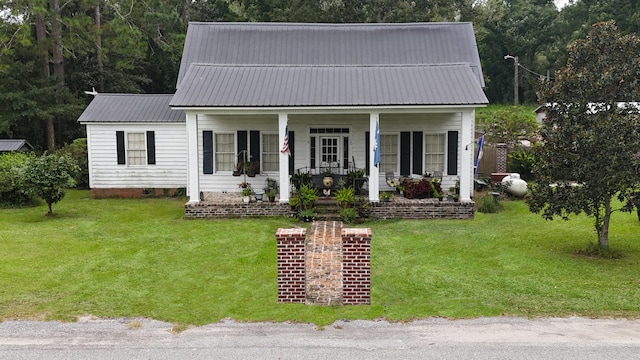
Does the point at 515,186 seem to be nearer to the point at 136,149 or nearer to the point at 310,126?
the point at 310,126

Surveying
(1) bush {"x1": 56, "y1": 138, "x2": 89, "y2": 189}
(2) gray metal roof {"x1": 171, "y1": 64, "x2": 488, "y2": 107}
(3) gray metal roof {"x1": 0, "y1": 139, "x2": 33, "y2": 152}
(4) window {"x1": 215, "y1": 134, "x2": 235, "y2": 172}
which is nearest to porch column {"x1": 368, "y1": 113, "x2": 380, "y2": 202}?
(2) gray metal roof {"x1": 171, "y1": 64, "x2": 488, "y2": 107}

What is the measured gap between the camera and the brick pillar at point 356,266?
865 centimetres

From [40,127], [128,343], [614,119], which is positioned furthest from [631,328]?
[40,127]

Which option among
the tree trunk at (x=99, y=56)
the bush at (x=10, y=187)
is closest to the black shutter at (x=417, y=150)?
the bush at (x=10, y=187)

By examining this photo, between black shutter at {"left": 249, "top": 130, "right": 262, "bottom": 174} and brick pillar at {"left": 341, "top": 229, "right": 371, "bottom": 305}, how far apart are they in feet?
30.6

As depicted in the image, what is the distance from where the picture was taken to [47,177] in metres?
15.6

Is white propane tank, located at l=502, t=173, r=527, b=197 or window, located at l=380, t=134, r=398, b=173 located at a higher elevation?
window, located at l=380, t=134, r=398, b=173

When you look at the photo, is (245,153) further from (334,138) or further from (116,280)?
(116,280)

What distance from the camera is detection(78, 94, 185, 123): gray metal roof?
1948 centimetres

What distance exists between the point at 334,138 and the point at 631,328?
11.4 m

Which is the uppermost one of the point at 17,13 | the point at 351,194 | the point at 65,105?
the point at 17,13

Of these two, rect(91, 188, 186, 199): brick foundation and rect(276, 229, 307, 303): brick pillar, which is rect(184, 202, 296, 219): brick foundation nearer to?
rect(91, 188, 186, 199): brick foundation

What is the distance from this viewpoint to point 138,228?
14742mm

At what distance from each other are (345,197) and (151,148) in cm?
837
